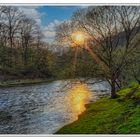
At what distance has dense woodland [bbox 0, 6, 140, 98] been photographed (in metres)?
9.20

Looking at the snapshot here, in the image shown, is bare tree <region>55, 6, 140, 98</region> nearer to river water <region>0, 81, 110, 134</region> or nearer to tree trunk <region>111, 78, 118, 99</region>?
tree trunk <region>111, 78, 118, 99</region>

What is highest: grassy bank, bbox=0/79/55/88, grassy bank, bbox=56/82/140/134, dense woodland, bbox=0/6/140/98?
dense woodland, bbox=0/6/140/98

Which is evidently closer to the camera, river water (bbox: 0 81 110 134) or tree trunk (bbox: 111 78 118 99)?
river water (bbox: 0 81 110 134)

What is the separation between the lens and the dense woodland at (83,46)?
9.20 meters

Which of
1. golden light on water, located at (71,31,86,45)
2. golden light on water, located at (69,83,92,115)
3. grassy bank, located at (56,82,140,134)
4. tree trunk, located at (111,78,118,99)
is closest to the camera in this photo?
grassy bank, located at (56,82,140,134)

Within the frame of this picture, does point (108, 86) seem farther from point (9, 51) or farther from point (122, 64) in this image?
point (9, 51)

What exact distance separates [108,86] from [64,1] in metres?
4.24

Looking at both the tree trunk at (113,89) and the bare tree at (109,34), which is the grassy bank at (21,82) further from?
the tree trunk at (113,89)

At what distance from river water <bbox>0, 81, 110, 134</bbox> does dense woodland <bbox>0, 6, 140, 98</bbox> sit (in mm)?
623

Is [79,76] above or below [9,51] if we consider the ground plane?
below

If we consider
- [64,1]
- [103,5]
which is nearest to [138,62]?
[103,5]

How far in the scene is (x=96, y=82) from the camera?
1140 centimetres

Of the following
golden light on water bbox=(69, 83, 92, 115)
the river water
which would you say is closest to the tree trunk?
the river water

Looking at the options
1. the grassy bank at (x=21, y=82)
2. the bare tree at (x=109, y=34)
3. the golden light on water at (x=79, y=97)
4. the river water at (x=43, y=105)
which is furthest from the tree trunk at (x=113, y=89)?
the grassy bank at (x=21, y=82)
